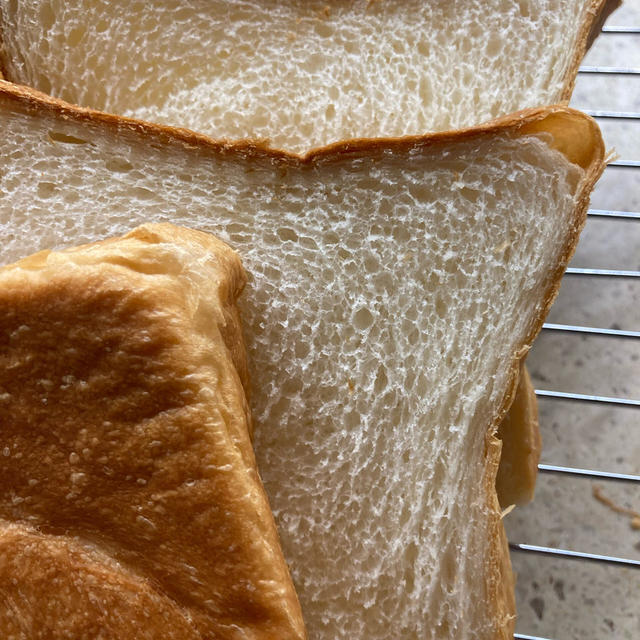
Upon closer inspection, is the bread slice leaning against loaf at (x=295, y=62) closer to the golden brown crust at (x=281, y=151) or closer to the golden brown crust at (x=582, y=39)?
the golden brown crust at (x=582, y=39)

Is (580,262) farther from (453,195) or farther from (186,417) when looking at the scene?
(186,417)

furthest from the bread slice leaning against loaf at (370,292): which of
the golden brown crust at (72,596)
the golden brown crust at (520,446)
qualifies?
the golden brown crust at (72,596)

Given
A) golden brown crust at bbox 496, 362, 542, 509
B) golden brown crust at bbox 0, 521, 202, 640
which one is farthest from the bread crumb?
golden brown crust at bbox 0, 521, 202, 640

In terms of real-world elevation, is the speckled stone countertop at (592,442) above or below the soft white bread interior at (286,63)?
below

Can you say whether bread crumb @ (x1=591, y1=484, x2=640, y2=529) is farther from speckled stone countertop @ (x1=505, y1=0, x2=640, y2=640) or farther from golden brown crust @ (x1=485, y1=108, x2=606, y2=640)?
golden brown crust @ (x1=485, y1=108, x2=606, y2=640)

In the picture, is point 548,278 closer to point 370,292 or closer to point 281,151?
point 370,292
